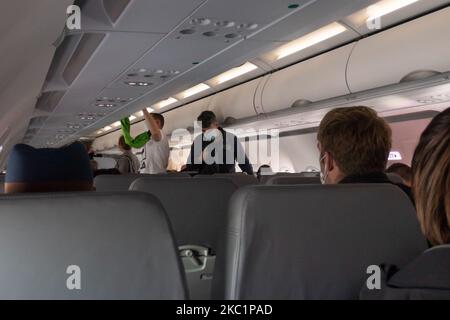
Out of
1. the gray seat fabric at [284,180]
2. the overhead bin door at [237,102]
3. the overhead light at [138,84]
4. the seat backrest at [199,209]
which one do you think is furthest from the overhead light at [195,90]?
the seat backrest at [199,209]

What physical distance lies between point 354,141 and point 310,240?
896 millimetres

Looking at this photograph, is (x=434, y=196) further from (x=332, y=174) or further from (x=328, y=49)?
(x=328, y=49)

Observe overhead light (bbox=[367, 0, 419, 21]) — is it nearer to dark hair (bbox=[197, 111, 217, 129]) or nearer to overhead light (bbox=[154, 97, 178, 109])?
dark hair (bbox=[197, 111, 217, 129])

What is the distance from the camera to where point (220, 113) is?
11.1 meters

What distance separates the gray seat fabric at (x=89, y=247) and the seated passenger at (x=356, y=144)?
121 centimetres

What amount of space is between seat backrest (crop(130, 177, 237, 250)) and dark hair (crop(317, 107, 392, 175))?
38.8 inches

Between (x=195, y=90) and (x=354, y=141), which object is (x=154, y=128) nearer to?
(x=354, y=141)

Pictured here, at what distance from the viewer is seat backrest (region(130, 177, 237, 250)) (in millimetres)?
3172

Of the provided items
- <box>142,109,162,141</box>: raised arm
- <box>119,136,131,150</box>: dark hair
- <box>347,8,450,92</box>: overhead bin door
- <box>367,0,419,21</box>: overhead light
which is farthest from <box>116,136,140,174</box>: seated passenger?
<box>367,0,419,21</box>: overhead light

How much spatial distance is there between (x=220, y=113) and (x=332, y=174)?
876 cm

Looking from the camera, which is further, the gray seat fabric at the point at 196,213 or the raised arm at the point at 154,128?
the raised arm at the point at 154,128

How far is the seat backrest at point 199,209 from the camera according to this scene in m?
3.17

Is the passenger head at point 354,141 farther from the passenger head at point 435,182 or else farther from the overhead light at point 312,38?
the overhead light at point 312,38

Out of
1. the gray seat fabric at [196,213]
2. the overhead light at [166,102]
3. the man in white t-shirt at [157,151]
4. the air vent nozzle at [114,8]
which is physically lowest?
the gray seat fabric at [196,213]
